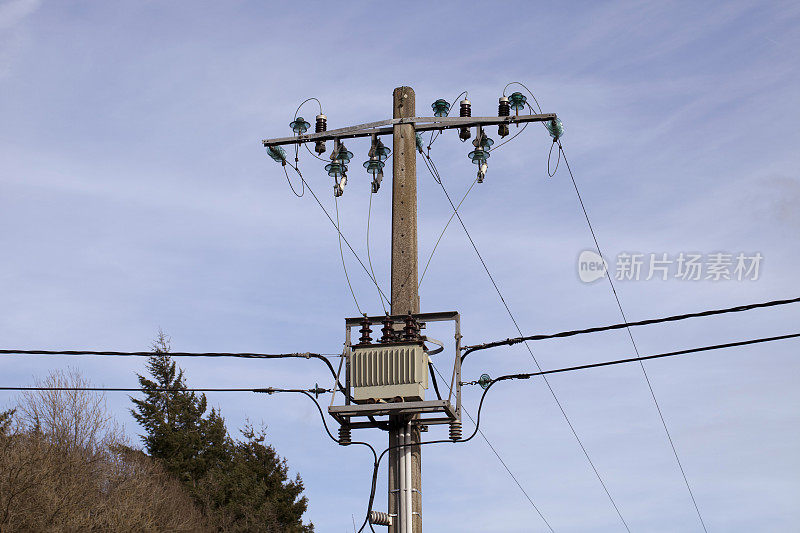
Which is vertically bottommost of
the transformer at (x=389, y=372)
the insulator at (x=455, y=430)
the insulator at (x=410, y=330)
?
the insulator at (x=455, y=430)

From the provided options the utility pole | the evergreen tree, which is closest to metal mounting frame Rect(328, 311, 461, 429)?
the utility pole

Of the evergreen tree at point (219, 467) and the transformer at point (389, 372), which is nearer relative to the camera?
the transformer at point (389, 372)

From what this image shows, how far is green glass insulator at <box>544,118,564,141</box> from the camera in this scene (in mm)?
15274

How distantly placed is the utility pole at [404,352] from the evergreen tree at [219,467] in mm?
36517

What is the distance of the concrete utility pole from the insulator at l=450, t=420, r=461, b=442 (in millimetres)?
465

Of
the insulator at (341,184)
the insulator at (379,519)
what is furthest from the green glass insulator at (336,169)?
the insulator at (379,519)

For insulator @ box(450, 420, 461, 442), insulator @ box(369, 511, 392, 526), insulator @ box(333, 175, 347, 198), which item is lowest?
insulator @ box(369, 511, 392, 526)

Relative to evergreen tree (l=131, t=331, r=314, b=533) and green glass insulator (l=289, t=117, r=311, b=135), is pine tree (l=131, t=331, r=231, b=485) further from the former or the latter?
green glass insulator (l=289, t=117, r=311, b=135)

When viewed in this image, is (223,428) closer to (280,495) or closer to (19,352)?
(280,495)

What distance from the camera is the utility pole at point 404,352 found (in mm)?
13266

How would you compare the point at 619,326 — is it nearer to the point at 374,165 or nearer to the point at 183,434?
the point at 374,165

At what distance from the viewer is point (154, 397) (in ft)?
187

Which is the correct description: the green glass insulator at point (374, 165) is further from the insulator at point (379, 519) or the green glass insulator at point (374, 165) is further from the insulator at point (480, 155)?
the insulator at point (379, 519)

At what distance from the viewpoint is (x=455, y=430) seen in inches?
537
